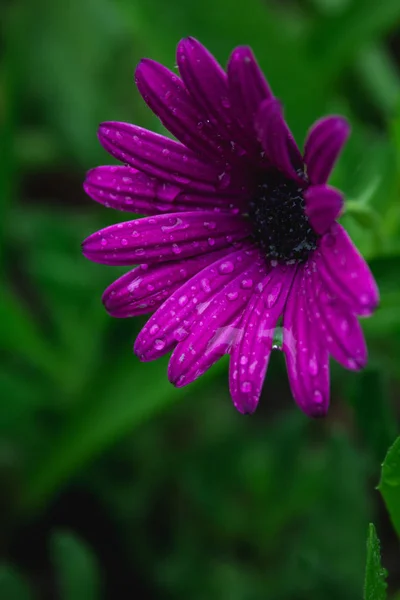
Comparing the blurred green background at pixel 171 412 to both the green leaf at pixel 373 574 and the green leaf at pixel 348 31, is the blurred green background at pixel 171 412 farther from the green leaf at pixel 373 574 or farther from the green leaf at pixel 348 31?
the green leaf at pixel 373 574

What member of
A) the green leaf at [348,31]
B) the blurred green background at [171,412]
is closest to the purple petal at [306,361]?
the blurred green background at [171,412]

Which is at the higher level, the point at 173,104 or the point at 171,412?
the point at 173,104

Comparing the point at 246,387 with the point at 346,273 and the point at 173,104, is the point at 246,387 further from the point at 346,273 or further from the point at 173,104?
the point at 173,104

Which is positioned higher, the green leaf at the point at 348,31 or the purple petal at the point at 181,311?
the green leaf at the point at 348,31

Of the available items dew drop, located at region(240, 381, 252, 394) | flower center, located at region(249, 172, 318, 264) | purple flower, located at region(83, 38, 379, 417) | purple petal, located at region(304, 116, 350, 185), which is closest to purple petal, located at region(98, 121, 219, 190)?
purple flower, located at region(83, 38, 379, 417)

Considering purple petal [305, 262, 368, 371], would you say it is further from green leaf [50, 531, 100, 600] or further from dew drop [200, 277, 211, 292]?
green leaf [50, 531, 100, 600]

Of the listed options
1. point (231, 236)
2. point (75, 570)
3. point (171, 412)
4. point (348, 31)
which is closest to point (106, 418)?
point (75, 570)

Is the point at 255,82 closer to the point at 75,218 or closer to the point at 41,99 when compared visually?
the point at 75,218
